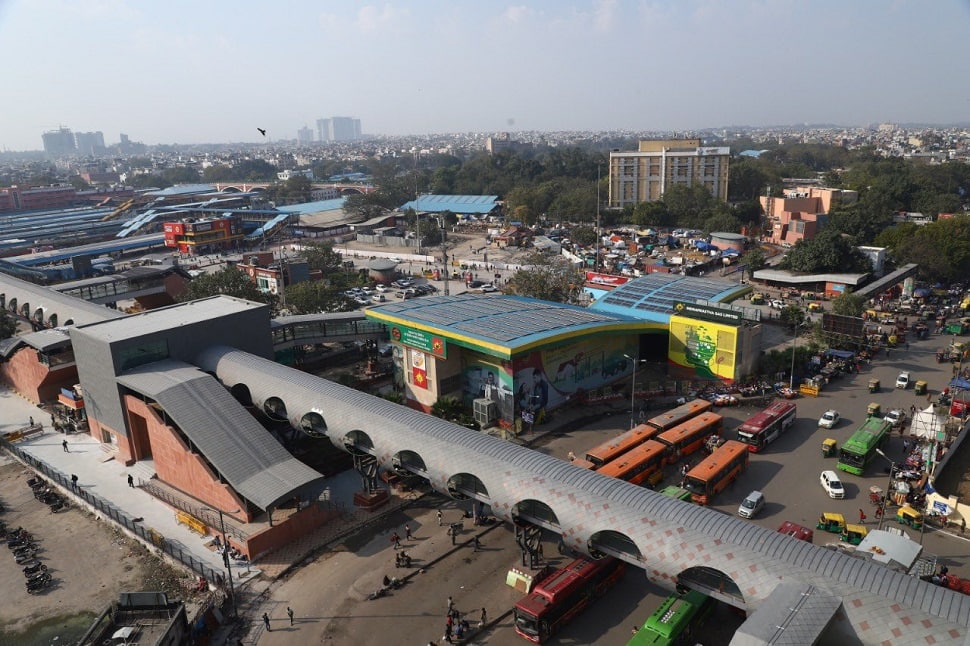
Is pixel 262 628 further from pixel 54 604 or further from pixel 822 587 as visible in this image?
pixel 822 587

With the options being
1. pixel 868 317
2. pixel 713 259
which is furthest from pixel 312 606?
pixel 713 259

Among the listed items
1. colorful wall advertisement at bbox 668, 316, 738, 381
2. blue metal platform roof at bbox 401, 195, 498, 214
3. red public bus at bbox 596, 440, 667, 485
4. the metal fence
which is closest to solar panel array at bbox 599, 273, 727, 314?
colorful wall advertisement at bbox 668, 316, 738, 381

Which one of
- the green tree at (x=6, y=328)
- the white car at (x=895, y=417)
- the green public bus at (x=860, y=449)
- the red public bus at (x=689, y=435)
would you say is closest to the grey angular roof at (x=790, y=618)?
the red public bus at (x=689, y=435)

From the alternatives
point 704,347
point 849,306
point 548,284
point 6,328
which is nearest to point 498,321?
point 704,347

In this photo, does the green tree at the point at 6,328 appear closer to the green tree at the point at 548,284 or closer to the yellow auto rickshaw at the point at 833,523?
the green tree at the point at 548,284

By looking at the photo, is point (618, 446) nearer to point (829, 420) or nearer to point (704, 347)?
point (829, 420)

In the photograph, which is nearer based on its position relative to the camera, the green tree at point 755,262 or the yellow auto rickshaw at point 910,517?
the yellow auto rickshaw at point 910,517

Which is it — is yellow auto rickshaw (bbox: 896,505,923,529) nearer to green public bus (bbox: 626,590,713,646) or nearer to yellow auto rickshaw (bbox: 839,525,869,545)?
yellow auto rickshaw (bbox: 839,525,869,545)
